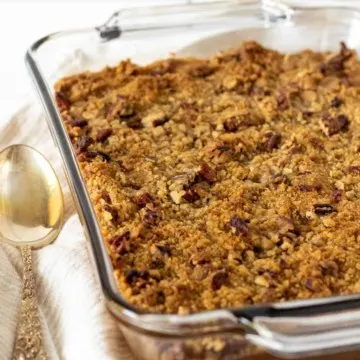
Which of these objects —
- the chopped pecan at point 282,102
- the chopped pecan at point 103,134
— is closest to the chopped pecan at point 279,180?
the chopped pecan at point 282,102

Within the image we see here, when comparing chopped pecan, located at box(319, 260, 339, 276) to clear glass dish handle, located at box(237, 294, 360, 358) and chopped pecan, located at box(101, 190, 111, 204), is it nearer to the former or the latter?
clear glass dish handle, located at box(237, 294, 360, 358)

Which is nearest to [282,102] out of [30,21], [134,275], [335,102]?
[335,102]

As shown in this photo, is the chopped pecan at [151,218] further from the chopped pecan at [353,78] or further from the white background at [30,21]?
the white background at [30,21]

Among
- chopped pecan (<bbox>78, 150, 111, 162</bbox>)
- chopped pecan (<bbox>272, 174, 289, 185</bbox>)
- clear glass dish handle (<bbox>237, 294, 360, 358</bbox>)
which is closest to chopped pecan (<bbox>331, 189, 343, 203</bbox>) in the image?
chopped pecan (<bbox>272, 174, 289, 185</bbox>)

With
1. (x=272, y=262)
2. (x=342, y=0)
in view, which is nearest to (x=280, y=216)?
(x=272, y=262)

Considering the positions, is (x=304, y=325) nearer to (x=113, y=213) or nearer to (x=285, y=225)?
(x=285, y=225)
